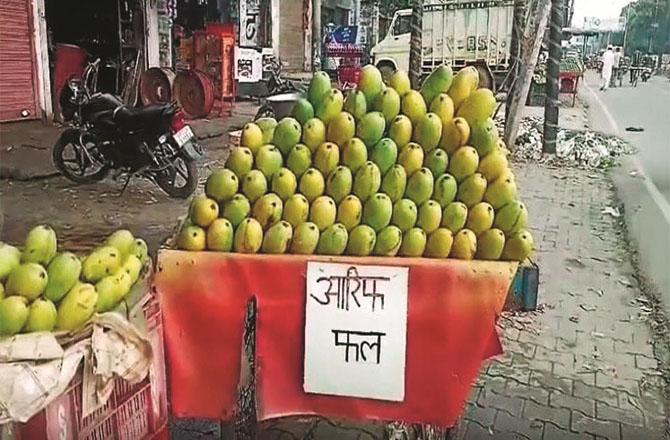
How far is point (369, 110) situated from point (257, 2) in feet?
36.2

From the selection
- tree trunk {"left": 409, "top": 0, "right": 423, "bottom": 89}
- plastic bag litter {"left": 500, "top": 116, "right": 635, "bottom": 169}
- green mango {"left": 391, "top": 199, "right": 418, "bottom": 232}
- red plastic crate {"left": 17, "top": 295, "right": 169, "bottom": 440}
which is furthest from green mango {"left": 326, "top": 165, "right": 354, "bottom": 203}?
plastic bag litter {"left": 500, "top": 116, "right": 635, "bottom": 169}

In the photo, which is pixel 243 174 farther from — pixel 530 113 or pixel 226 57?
pixel 530 113

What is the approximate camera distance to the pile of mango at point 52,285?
1.39 meters

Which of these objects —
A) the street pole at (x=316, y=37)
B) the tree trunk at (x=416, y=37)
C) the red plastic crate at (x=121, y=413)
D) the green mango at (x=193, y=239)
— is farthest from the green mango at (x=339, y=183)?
the street pole at (x=316, y=37)

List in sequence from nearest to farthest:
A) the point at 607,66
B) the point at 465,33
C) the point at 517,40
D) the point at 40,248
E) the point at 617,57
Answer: the point at 40,248 < the point at 517,40 < the point at 465,33 < the point at 607,66 < the point at 617,57

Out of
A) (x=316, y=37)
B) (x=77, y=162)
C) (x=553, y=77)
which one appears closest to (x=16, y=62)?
(x=77, y=162)

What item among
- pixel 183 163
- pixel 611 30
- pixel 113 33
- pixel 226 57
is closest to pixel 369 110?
pixel 183 163

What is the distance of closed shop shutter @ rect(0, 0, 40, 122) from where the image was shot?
7.16 m

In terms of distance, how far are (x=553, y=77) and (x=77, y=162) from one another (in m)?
5.30

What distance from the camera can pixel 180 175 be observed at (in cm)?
513

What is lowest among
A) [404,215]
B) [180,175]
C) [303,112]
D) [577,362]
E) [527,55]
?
[577,362]

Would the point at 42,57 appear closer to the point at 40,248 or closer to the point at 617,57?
the point at 40,248

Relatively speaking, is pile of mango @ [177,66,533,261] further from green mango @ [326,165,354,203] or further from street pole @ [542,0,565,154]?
street pole @ [542,0,565,154]

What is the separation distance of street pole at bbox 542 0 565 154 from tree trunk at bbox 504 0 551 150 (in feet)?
0.37
